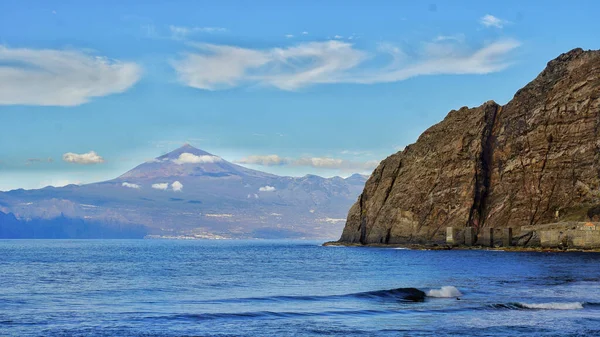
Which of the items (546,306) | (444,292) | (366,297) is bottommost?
(366,297)

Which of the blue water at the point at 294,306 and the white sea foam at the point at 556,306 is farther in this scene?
the white sea foam at the point at 556,306

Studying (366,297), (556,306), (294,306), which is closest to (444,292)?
(366,297)

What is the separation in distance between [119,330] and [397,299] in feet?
99.1

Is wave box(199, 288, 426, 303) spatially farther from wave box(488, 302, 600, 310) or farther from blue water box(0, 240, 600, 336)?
wave box(488, 302, 600, 310)

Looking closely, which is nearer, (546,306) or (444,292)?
(546,306)

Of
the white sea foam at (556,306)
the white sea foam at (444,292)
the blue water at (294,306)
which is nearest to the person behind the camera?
the blue water at (294,306)

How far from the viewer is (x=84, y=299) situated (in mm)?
68062

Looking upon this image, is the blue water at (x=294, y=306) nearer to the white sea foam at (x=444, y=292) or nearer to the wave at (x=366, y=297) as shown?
the wave at (x=366, y=297)

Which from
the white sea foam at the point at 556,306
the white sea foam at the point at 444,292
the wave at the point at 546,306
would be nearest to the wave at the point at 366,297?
the white sea foam at the point at 444,292

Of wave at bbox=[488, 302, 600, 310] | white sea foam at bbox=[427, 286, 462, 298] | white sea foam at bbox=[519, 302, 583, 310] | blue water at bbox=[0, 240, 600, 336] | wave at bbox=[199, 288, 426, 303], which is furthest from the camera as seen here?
white sea foam at bbox=[427, 286, 462, 298]

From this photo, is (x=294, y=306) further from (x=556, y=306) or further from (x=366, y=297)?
(x=556, y=306)

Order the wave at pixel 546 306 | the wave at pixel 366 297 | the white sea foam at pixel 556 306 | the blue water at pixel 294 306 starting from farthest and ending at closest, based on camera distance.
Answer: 1. the wave at pixel 366 297
2. the wave at pixel 546 306
3. the white sea foam at pixel 556 306
4. the blue water at pixel 294 306

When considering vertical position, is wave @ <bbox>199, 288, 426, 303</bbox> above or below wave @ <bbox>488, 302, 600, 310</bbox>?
below

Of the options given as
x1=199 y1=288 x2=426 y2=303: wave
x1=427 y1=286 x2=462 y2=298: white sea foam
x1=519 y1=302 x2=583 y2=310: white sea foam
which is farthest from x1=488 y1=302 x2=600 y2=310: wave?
x1=427 y1=286 x2=462 y2=298: white sea foam
